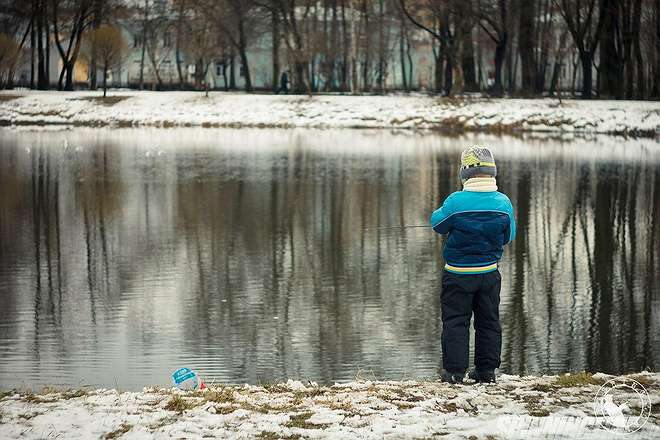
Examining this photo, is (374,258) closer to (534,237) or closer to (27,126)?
(534,237)

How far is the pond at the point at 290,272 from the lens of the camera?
1115 centimetres

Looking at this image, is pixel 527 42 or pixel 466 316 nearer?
pixel 466 316

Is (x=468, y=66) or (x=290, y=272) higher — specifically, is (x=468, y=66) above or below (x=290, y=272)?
above

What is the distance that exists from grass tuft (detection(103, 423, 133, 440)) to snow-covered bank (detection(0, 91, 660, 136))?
44.3 m

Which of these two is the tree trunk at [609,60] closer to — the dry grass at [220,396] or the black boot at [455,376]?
the black boot at [455,376]

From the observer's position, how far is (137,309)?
13.3 meters

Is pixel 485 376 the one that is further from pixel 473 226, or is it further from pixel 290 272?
pixel 290 272

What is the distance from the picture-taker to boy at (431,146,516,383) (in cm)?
855

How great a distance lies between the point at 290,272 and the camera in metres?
15.7

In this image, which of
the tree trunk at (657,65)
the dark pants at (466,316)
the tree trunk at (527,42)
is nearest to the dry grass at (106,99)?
the tree trunk at (527,42)

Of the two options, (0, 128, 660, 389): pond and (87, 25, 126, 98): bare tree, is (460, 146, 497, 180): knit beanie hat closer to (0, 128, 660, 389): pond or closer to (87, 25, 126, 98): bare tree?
(0, 128, 660, 389): pond

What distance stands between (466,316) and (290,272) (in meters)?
7.27

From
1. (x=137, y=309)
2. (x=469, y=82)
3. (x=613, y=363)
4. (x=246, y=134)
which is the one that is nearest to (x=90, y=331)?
(x=137, y=309)

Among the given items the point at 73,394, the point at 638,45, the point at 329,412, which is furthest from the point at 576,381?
the point at 638,45
